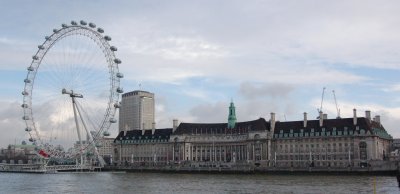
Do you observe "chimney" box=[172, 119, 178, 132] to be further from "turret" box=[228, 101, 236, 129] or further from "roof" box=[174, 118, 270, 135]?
"turret" box=[228, 101, 236, 129]

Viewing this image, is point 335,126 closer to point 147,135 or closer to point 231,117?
point 231,117

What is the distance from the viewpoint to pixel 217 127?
152 m

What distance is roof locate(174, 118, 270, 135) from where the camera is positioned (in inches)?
5485

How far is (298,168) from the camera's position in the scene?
109 m

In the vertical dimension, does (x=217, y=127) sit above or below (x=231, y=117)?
below

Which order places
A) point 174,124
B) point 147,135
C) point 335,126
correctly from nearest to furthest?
point 335,126, point 174,124, point 147,135

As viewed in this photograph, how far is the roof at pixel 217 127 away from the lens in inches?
5485

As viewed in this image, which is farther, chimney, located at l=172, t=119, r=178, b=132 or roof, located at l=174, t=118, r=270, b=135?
chimney, located at l=172, t=119, r=178, b=132

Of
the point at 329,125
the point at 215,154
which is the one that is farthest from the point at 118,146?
the point at 329,125

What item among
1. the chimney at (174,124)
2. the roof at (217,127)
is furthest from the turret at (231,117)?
A: the chimney at (174,124)

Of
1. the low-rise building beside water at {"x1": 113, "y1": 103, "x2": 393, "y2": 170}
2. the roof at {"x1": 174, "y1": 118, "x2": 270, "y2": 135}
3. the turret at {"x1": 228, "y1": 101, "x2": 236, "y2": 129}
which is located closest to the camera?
the low-rise building beside water at {"x1": 113, "y1": 103, "x2": 393, "y2": 170}

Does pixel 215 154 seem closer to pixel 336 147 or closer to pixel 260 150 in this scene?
pixel 260 150

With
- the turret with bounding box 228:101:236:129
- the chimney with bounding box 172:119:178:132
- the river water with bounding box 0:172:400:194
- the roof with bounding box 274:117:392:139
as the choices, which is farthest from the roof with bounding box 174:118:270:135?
the river water with bounding box 0:172:400:194

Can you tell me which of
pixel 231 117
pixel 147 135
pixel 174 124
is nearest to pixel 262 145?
pixel 231 117
